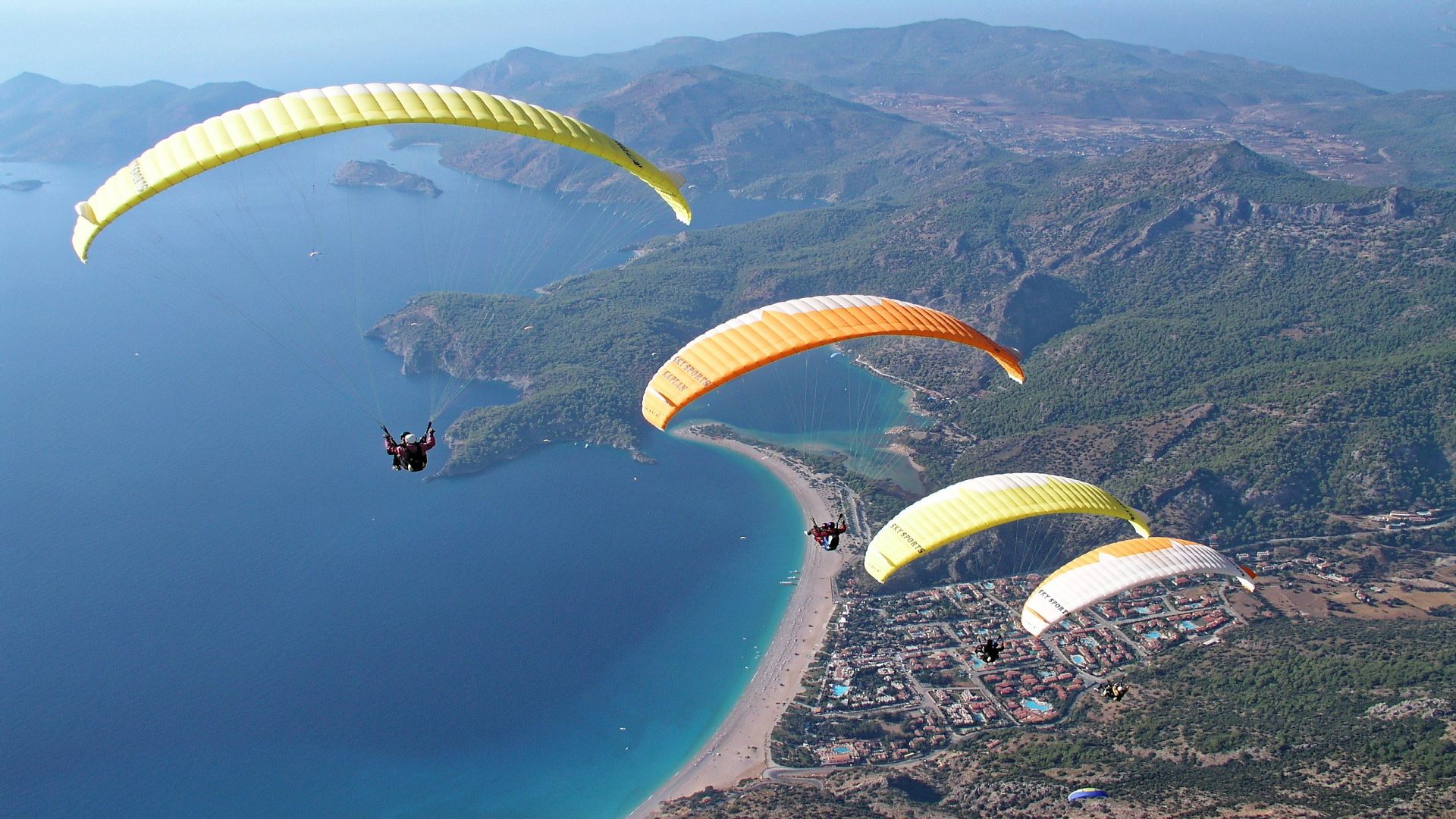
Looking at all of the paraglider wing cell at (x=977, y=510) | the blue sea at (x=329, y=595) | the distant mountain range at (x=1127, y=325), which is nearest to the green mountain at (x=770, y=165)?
the distant mountain range at (x=1127, y=325)

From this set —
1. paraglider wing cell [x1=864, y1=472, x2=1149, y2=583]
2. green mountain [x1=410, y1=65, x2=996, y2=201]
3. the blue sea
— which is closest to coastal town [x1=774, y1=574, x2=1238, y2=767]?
the blue sea

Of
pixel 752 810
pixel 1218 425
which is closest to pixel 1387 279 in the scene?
pixel 1218 425

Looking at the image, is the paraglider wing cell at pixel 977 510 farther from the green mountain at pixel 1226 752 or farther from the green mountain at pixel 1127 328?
the green mountain at pixel 1127 328

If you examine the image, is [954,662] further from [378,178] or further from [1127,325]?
[378,178]

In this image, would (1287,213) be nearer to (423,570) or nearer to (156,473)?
(423,570)

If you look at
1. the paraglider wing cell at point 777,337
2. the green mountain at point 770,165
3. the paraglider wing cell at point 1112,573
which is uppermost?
the green mountain at point 770,165
